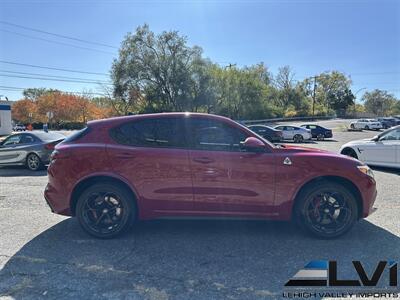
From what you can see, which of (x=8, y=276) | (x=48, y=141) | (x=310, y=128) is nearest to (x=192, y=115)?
(x=8, y=276)

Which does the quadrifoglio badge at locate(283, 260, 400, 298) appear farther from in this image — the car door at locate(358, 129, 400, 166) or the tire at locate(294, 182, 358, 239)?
the car door at locate(358, 129, 400, 166)

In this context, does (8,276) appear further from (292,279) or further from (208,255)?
(292,279)

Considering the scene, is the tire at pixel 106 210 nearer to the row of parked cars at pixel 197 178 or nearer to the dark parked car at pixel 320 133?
the row of parked cars at pixel 197 178

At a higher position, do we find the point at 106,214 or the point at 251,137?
the point at 251,137

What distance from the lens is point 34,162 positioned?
1041 cm

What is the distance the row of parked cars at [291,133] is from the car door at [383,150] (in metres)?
11.9

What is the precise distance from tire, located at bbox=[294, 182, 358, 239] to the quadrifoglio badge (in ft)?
2.21

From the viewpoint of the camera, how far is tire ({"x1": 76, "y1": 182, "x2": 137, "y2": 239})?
13.7 feet

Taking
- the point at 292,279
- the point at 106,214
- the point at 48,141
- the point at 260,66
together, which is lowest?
the point at 292,279

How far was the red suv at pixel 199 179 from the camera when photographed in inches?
160

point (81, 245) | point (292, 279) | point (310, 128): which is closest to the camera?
point (292, 279)

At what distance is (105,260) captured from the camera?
11.9 ft

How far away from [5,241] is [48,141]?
7.03 m

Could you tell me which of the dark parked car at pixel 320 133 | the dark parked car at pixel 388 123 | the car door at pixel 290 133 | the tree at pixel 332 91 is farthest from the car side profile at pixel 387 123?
the tree at pixel 332 91
